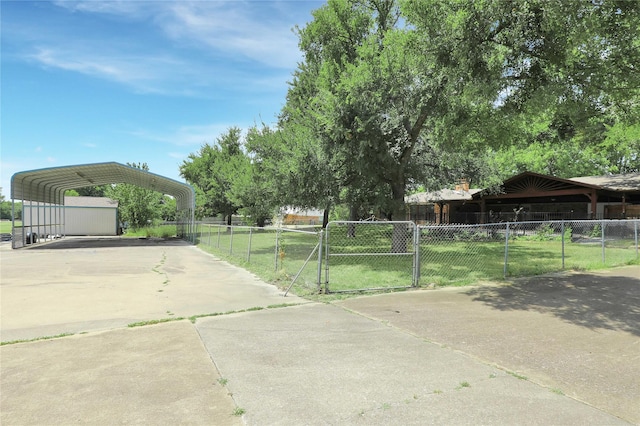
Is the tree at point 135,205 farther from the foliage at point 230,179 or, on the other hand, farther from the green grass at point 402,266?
the green grass at point 402,266

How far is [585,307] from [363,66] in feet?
29.9

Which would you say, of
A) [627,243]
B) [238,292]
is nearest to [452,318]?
[238,292]

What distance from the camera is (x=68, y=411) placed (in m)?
3.49

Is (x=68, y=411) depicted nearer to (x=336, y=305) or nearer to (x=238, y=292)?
(x=336, y=305)

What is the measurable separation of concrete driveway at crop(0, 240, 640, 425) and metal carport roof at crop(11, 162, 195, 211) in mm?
18184

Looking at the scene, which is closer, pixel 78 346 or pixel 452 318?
pixel 78 346

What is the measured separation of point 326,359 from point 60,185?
34.2m

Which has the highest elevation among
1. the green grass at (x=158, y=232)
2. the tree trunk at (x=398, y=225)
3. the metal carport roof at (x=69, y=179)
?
the metal carport roof at (x=69, y=179)

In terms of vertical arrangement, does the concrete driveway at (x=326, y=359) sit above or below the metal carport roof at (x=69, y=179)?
below

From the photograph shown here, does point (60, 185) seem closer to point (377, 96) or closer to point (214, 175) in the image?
point (214, 175)

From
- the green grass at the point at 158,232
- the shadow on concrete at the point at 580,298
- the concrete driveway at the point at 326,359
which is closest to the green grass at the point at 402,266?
the shadow on concrete at the point at 580,298

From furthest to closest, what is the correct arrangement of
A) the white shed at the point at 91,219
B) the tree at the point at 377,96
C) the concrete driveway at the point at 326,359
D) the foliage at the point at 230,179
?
the white shed at the point at 91,219, the foliage at the point at 230,179, the tree at the point at 377,96, the concrete driveway at the point at 326,359

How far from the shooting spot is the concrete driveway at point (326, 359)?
136 inches

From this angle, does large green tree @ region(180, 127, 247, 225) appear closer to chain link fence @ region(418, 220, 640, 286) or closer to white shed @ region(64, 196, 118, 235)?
white shed @ region(64, 196, 118, 235)
